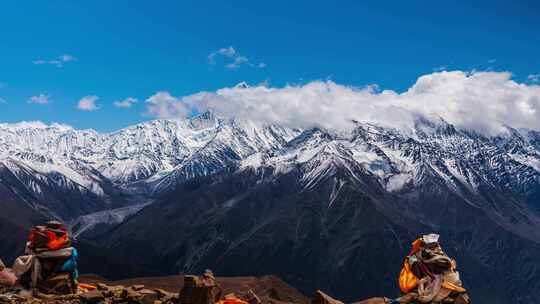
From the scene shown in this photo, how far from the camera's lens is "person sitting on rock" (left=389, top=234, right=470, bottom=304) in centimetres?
1916

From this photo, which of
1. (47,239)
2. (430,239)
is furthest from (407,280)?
(47,239)

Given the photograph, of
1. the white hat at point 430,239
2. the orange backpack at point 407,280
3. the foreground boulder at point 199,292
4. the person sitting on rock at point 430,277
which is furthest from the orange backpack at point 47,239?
the white hat at point 430,239

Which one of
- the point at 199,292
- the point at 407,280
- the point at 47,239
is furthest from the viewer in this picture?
the point at 199,292

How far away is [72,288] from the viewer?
21.4m

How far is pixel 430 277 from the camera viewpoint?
19.8 meters

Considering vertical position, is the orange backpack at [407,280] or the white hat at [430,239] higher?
the white hat at [430,239]

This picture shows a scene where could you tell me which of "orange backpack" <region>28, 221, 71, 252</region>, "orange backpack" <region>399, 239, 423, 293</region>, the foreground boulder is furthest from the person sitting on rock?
"orange backpack" <region>28, 221, 71, 252</region>

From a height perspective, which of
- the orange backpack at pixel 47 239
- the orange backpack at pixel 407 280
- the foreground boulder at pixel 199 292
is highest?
the orange backpack at pixel 47 239

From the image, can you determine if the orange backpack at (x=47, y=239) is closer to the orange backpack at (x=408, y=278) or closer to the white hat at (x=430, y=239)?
the orange backpack at (x=408, y=278)

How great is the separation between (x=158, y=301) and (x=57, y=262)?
409cm

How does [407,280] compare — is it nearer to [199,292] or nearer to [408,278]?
[408,278]

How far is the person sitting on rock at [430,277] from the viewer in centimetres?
1916

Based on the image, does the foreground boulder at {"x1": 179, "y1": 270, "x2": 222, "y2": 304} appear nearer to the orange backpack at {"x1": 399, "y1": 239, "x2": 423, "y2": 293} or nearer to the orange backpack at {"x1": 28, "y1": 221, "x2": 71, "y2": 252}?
the orange backpack at {"x1": 28, "y1": 221, "x2": 71, "y2": 252}

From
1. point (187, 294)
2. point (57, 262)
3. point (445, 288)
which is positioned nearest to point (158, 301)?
point (187, 294)
